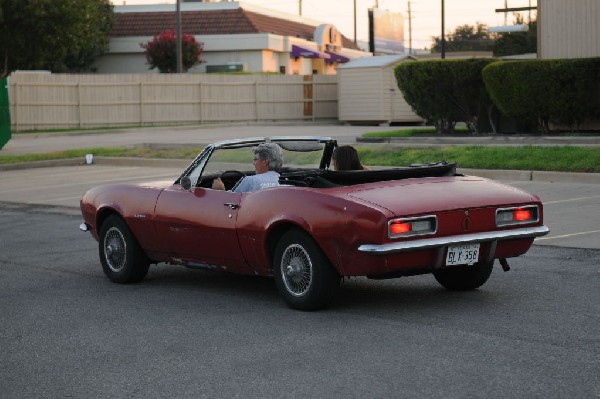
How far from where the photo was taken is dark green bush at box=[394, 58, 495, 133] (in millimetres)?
27116

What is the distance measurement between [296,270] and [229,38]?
55092 mm

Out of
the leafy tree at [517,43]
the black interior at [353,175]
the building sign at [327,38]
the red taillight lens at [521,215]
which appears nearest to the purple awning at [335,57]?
the building sign at [327,38]

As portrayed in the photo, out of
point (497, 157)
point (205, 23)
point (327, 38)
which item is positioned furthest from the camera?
point (327, 38)

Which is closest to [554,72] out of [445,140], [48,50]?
[445,140]

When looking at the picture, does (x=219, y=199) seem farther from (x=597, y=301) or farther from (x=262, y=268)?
(x=597, y=301)

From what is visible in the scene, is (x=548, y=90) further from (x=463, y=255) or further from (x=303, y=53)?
(x=303, y=53)

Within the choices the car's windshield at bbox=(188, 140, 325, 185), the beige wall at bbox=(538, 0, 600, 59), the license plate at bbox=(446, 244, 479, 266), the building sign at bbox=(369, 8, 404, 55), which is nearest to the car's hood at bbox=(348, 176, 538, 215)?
the license plate at bbox=(446, 244, 479, 266)

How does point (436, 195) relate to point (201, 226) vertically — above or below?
above

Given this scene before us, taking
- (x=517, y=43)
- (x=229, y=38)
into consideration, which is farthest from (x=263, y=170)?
(x=517, y=43)

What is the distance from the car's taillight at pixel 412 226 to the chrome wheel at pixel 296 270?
28.3 inches

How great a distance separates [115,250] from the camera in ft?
33.7

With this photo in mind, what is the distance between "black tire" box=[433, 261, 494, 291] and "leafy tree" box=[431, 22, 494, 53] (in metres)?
98.1

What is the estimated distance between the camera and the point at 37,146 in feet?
115

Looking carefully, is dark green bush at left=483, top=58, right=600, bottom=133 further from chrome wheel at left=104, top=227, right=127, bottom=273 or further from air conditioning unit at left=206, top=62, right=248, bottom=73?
air conditioning unit at left=206, top=62, right=248, bottom=73
